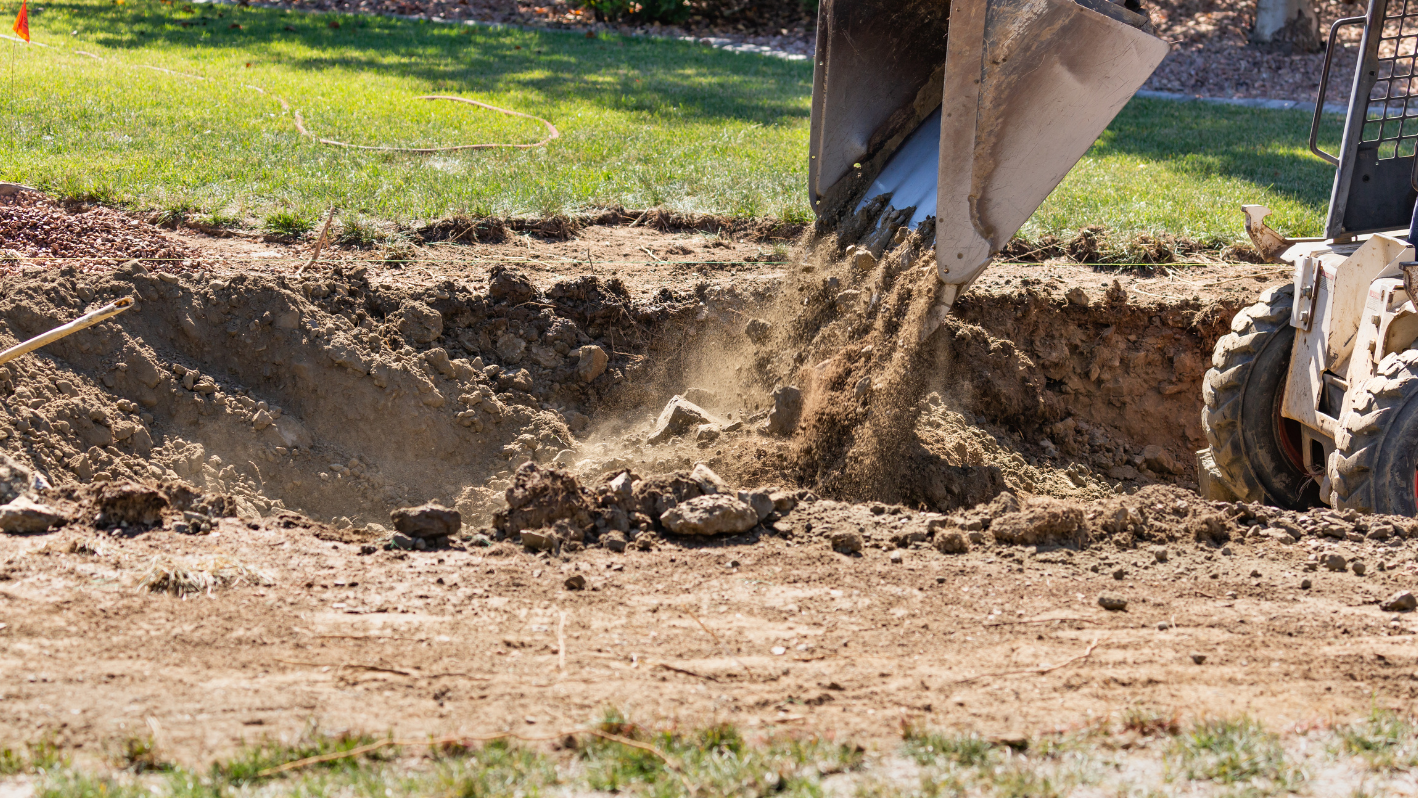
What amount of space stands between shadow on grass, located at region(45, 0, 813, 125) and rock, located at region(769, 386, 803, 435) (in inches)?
268

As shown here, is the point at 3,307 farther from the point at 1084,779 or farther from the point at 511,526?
the point at 1084,779

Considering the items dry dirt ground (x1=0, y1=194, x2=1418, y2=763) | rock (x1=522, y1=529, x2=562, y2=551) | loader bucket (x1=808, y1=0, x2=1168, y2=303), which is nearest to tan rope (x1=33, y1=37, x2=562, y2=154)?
dry dirt ground (x1=0, y1=194, x2=1418, y2=763)

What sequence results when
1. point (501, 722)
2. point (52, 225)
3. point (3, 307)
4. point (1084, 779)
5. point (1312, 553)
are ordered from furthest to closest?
point (52, 225) → point (3, 307) → point (1312, 553) → point (501, 722) → point (1084, 779)

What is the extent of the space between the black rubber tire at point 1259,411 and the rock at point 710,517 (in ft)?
8.51

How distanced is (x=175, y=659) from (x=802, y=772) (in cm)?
176

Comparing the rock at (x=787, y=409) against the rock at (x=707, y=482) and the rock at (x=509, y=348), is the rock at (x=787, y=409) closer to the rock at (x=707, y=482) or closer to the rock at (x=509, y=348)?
the rock at (x=707, y=482)

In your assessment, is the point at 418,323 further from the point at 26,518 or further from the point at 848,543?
the point at 848,543

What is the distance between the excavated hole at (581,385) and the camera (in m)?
4.96

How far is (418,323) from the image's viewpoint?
19.3ft

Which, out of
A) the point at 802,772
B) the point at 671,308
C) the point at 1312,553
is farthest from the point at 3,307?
the point at 1312,553

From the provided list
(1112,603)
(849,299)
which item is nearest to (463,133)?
(849,299)

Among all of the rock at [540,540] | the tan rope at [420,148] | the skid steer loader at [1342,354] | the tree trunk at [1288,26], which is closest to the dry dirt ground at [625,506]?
the rock at [540,540]

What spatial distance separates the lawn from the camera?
7.70m

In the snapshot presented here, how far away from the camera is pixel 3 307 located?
16.0 ft
